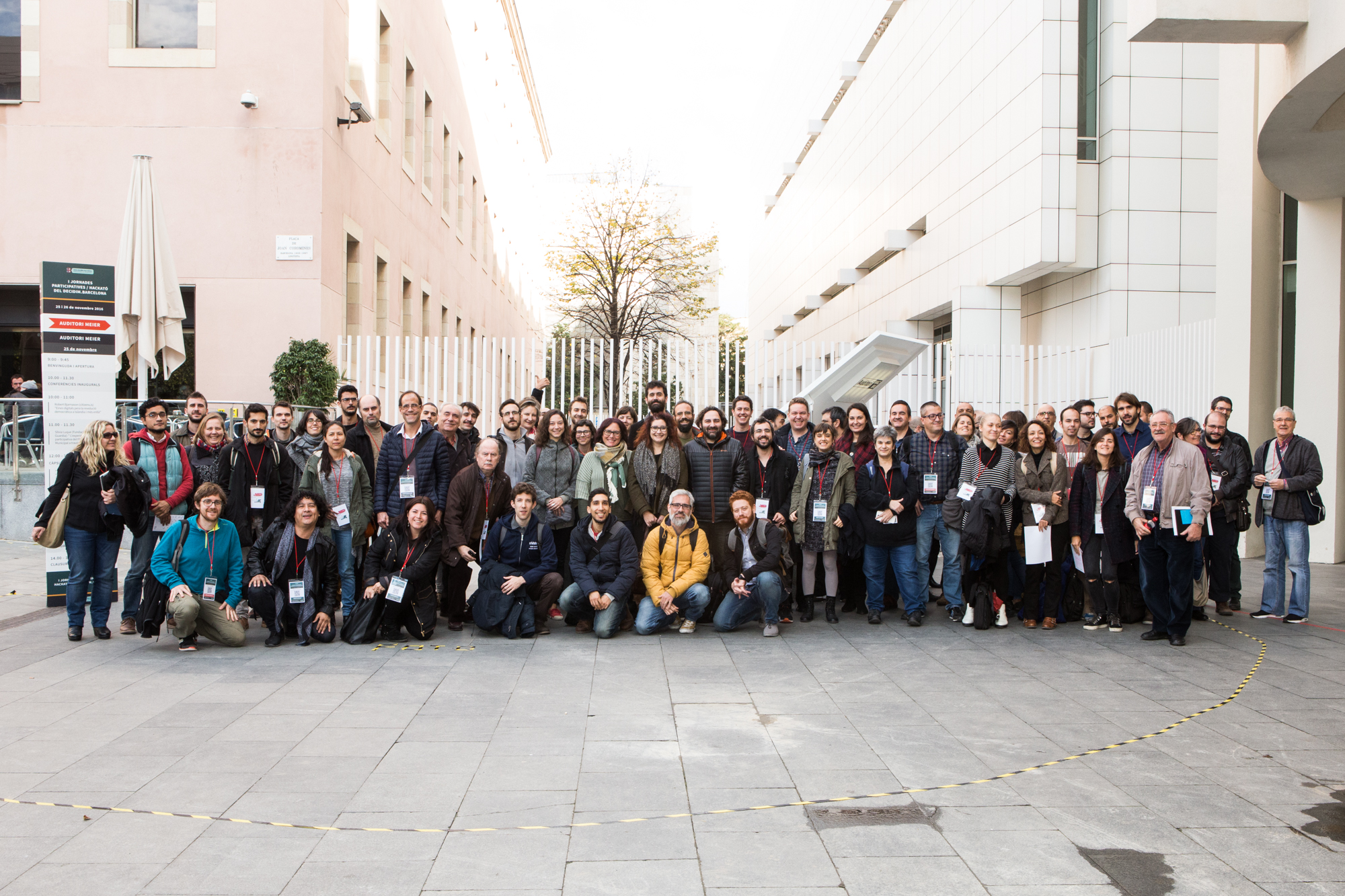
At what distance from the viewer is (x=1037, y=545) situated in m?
9.37

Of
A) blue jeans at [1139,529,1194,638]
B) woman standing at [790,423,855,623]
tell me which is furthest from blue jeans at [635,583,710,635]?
blue jeans at [1139,529,1194,638]

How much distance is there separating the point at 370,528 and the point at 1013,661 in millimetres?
5725

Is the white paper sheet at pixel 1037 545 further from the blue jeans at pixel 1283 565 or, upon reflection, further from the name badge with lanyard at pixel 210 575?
the name badge with lanyard at pixel 210 575

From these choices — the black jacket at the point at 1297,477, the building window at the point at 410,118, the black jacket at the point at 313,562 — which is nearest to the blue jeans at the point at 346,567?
the black jacket at the point at 313,562

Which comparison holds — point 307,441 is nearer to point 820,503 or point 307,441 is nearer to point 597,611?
point 597,611

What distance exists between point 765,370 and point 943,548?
715cm

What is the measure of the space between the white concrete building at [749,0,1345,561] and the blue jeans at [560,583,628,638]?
23.0 feet

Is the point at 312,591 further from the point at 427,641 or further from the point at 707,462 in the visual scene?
the point at 707,462

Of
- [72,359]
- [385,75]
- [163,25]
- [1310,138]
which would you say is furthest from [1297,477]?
[385,75]

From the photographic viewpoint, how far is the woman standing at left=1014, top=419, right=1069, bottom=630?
934 centimetres

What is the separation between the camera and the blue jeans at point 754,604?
9227 mm

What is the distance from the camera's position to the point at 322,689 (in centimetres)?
699

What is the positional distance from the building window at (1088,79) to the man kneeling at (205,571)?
1587 centimetres

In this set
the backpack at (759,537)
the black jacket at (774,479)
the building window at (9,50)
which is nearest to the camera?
the backpack at (759,537)
